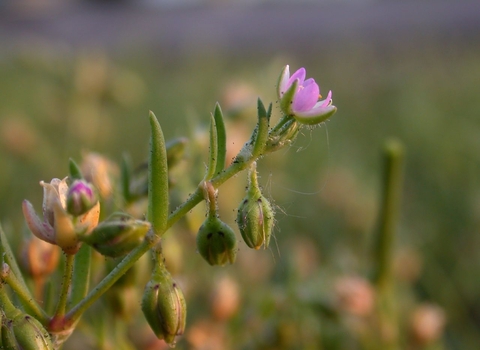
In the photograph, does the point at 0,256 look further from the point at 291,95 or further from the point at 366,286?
the point at 366,286

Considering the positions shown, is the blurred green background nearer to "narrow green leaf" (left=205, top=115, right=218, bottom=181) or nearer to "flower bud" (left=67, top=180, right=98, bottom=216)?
"narrow green leaf" (left=205, top=115, right=218, bottom=181)

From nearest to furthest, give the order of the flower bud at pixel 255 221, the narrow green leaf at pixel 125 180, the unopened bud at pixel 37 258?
the flower bud at pixel 255 221 → the unopened bud at pixel 37 258 → the narrow green leaf at pixel 125 180

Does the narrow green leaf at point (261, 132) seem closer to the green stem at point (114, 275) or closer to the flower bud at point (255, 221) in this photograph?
the flower bud at point (255, 221)

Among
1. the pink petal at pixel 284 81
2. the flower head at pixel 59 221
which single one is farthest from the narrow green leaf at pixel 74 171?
the pink petal at pixel 284 81

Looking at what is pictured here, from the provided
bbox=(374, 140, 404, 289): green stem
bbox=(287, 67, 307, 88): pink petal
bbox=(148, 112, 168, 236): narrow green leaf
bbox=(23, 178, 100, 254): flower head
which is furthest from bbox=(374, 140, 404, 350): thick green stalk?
bbox=(23, 178, 100, 254): flower head

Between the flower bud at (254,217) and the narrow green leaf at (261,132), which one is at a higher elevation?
the narrow green leaf at (261,132)
